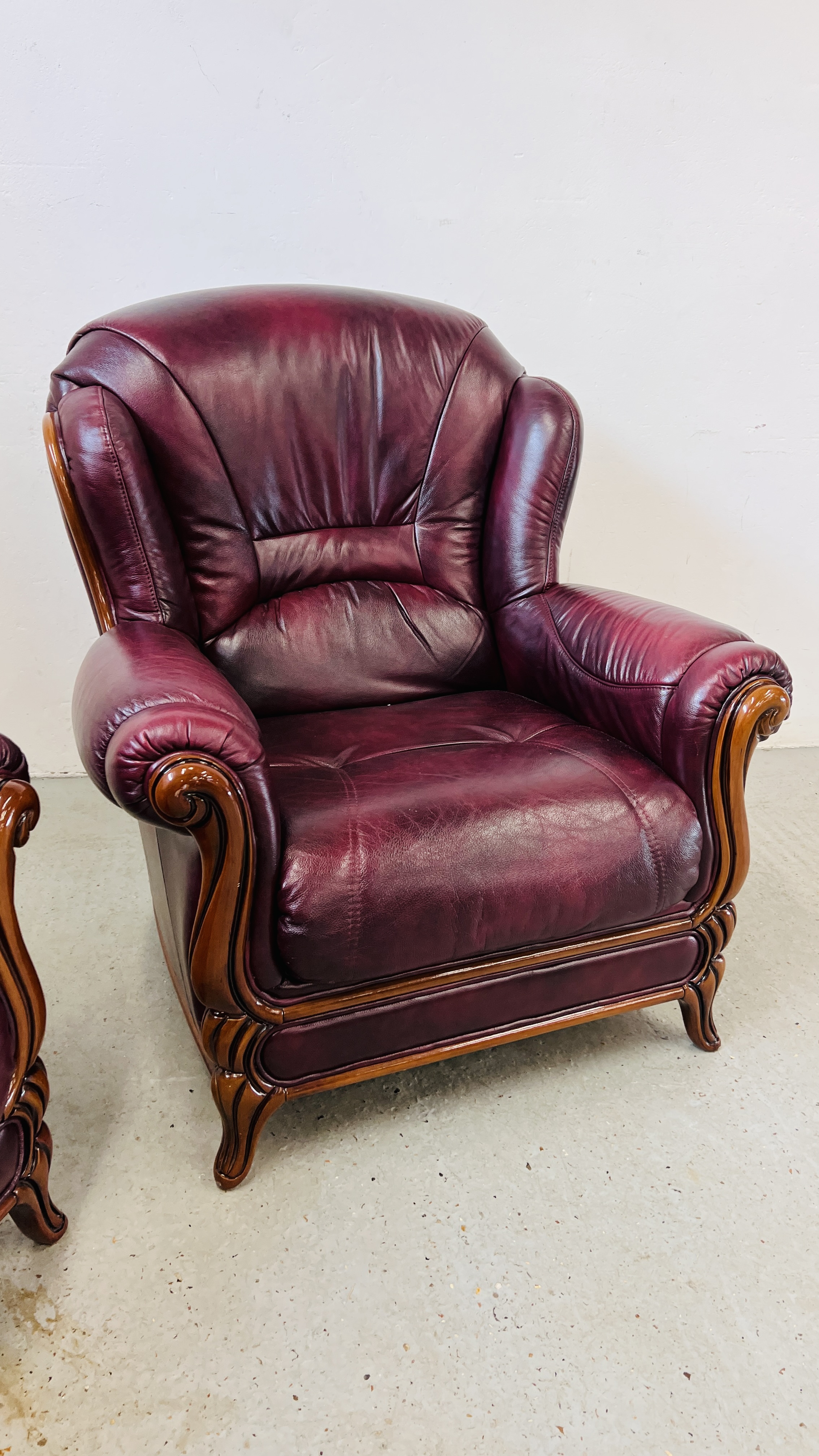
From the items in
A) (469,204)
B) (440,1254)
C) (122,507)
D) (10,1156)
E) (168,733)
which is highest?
(469,204)

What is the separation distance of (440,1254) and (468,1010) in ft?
1.01

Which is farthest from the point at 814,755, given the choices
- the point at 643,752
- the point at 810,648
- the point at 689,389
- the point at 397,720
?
the point at 397,720

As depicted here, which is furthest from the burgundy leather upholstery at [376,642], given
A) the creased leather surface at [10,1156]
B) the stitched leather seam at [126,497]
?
the creased leather surface at [10,1156]

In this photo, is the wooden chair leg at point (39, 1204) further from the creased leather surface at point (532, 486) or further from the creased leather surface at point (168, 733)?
the creased leather surface at point (532, 486)

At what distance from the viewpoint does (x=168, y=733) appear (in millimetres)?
958

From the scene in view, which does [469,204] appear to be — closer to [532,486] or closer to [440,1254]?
[532,486]

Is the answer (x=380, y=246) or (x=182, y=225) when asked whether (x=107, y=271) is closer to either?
(x=182, y=225)

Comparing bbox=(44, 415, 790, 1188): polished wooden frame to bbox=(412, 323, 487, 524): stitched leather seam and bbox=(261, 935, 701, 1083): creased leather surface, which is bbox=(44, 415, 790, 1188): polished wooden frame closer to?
bbox=(261, 935, 701, 1083): creased leather surface

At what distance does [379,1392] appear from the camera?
94 cm

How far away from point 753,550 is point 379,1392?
90.8 inches

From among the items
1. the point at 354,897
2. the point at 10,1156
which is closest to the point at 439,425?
the point at 354,897

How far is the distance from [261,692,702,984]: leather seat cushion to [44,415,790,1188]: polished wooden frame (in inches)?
1.9

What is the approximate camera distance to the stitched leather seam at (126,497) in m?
1.32

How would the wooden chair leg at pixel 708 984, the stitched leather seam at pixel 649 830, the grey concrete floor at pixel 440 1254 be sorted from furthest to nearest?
the wooden chair leg at pixel 708 984 → the stitched leather seam at pixel 649 830 → the grey concrete floor at pixel 440 1254
